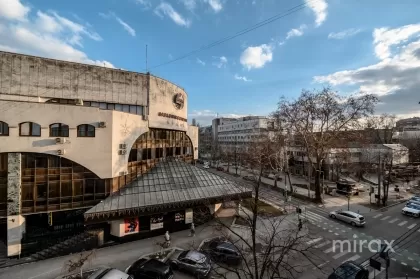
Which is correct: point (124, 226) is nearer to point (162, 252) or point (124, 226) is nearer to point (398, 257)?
point (162, 252)

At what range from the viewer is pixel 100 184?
19.2 m

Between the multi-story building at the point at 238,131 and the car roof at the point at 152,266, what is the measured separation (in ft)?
216

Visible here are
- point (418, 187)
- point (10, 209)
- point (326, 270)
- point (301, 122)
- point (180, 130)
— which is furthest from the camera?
point (418, 187)

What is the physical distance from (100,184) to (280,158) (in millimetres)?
31276

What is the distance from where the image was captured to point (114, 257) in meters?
16.7

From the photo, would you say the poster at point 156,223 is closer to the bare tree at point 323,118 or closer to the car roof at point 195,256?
the car roof at point 195,256

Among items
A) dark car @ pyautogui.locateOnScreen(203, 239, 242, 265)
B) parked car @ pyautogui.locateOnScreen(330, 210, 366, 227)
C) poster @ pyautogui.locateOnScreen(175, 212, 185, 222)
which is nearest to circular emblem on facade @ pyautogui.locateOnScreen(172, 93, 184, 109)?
poster @ pyautogui.locateOnScreen(175, 212, 185, 222)

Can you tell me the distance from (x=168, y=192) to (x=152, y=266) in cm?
803

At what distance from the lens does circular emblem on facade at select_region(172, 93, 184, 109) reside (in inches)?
1139

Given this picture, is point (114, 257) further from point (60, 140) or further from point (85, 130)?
point (85, 130)

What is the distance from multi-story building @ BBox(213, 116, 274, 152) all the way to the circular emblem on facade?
5081cm

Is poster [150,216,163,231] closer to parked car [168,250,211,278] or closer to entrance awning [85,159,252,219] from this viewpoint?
entrance awning [85,159,252,219]

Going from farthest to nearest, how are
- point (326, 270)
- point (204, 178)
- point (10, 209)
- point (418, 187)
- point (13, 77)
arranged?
point (418, 187)
point (204, 178)
point (13, 77)
point (10, 209)
point (326, 270)

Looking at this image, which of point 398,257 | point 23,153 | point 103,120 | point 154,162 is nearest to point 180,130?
point 154,162
